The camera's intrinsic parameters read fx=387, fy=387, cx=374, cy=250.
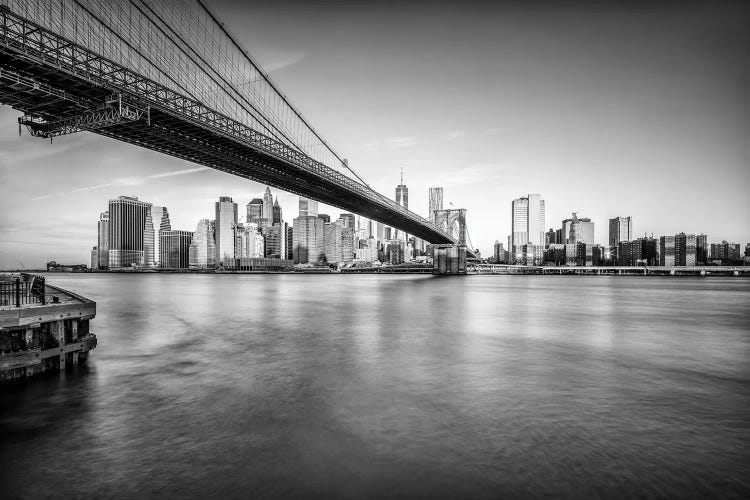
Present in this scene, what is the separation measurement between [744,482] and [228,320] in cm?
2263

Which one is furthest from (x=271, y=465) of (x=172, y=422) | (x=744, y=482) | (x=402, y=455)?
(x=744, y=482)

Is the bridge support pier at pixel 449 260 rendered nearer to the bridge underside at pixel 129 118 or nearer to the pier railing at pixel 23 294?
the bridge underside at pixel 129 118

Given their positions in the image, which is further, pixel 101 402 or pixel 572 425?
pixel 101 402

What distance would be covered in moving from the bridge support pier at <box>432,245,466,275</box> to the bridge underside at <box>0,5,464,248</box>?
7173 cm

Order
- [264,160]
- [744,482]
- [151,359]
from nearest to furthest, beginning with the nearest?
[744,482] < [151,359] < [264,160]

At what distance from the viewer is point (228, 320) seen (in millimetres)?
23156

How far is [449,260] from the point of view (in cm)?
11725

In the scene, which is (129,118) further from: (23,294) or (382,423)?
(382,423)

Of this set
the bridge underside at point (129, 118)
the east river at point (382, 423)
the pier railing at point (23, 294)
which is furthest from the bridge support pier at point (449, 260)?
the pier railing at point (23, 294)

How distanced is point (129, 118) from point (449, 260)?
101813 mm

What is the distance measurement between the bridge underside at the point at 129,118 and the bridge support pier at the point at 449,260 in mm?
71734

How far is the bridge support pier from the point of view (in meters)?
116

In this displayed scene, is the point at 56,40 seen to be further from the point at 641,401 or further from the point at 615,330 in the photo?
the point at 615,330

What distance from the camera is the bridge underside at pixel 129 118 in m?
18.6
